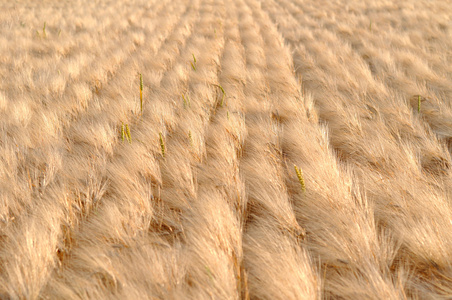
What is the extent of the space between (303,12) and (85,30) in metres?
3.26

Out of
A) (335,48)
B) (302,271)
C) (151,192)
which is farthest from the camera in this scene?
(335,48)

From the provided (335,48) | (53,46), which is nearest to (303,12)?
(335,48)

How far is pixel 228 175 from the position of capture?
1.27 metres

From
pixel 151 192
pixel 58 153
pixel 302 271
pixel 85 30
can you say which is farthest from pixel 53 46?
pixel 302 271

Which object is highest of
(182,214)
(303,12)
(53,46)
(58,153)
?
(303,12)

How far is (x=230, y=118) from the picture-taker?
171cm

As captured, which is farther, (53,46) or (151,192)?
(53,46)

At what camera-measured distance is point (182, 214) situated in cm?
110

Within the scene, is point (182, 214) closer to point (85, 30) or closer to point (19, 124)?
point (19, 124)

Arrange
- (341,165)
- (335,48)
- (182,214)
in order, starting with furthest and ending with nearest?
1. (335,48)
2. (341,165)
3. (182,214)

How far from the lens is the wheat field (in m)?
0.86

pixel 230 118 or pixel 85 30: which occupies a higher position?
pixel 85 30

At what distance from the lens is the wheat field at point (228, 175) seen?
2.81ft

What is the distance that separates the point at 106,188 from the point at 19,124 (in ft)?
2.69
